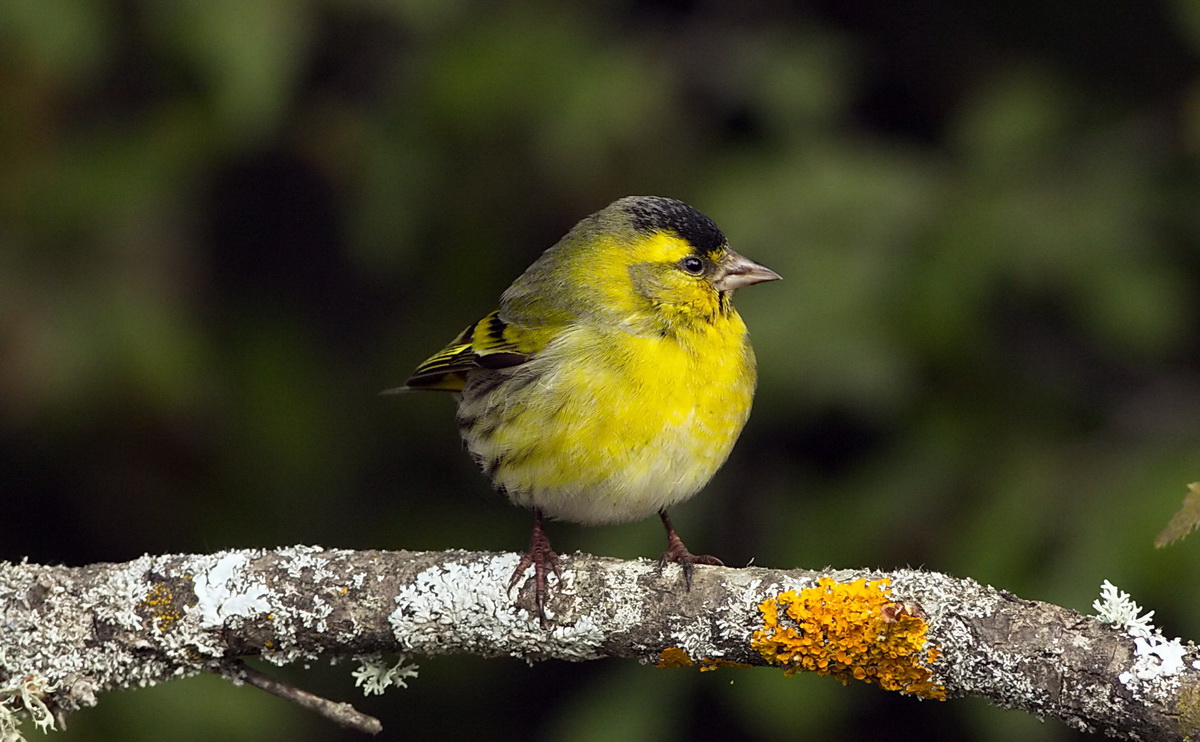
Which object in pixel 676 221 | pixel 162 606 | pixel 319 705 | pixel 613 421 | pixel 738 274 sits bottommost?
pixel 319 705

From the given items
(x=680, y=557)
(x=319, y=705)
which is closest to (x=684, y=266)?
(x=680, y=557)

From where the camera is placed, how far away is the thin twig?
9.98 feet

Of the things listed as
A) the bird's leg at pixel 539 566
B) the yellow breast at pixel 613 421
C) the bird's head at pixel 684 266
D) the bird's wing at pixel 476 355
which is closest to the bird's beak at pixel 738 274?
the bird's head at pixel 684 266

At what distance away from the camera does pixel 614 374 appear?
382cm

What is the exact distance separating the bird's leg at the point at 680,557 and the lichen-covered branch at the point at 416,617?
0.03 meters

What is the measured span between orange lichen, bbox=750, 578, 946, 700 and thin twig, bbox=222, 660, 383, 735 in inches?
32.1

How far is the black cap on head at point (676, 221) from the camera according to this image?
13.6 ft

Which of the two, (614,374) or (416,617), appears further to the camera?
(614,374)

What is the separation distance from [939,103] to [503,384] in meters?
2.43

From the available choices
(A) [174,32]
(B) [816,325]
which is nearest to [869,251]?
(B) [816,325]

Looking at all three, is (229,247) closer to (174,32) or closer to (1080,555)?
(174,32)

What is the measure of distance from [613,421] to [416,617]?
754 millimetres

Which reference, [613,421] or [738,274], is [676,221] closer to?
[738,274]

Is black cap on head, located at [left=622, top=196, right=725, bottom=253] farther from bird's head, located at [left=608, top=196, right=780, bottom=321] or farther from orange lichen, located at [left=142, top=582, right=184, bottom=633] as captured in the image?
orange lichen, located at [left=142, top=582, right=184, bottom=633]
